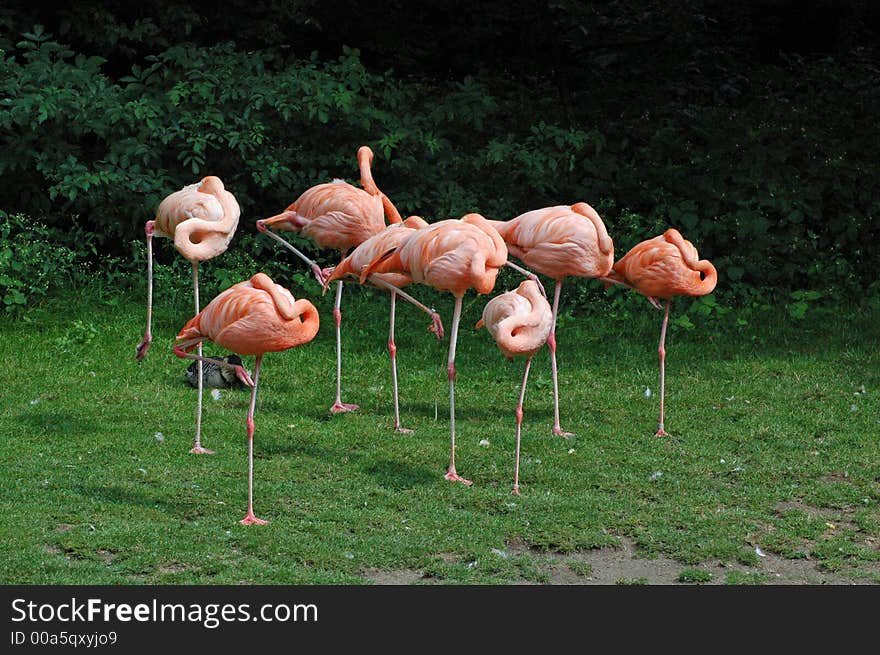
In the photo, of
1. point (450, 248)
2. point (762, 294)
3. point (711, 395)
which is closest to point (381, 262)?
point (450, 248)

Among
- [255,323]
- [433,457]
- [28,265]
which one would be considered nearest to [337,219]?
[433,457]

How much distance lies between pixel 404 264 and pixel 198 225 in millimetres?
1257

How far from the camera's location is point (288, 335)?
615 cm

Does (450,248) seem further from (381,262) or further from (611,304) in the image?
(611,304)

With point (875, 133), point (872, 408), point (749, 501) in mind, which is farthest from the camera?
point (875, 133)

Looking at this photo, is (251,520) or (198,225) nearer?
(251,520)

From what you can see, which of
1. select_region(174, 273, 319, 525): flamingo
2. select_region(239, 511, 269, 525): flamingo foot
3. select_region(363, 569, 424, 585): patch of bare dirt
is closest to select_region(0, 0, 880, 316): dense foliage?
select_region(174, 273, 319, 525): flamingo

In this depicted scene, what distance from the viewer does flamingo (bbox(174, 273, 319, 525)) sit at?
6086mm

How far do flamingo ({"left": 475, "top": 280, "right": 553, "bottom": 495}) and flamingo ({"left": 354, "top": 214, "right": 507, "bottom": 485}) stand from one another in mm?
161

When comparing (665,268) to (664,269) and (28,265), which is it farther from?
(28,265)

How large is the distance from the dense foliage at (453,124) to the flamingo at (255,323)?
4.51 m

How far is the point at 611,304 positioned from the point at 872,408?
2777mm

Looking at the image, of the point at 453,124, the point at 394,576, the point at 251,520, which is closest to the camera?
the point at 394,576

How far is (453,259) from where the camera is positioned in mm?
6578
